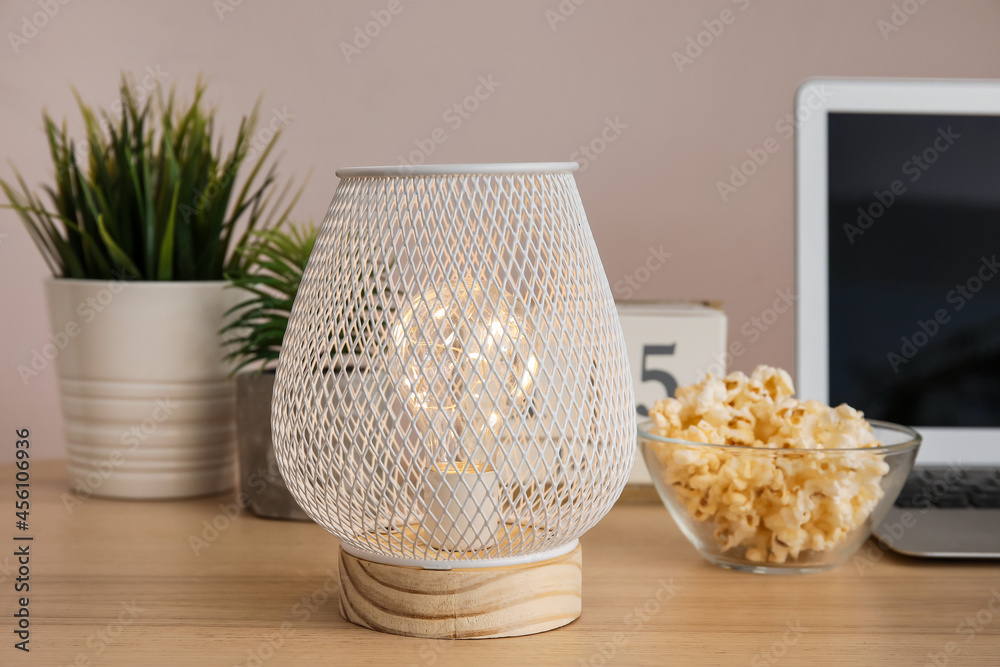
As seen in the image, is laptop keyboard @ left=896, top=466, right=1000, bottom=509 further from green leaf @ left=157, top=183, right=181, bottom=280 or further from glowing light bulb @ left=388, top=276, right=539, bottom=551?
green leaf @ left=157, top=183, right=181, bottom=280

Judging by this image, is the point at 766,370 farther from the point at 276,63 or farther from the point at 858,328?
the point at 276,63

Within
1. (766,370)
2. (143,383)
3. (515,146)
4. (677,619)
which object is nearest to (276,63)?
(515,146)

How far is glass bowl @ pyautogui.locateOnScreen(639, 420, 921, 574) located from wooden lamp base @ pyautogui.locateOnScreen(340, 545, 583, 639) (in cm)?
15

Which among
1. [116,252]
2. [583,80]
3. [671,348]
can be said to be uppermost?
[583,80]

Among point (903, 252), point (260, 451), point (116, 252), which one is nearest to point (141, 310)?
point (116, 252)

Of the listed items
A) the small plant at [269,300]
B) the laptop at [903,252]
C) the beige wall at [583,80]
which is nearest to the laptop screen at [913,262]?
the laptop at [903,252]

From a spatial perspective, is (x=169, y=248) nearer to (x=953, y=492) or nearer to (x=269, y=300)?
(x=269, y=300)

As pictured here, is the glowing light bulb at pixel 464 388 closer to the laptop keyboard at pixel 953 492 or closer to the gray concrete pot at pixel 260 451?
the gray concrete pot at pixel 260 451

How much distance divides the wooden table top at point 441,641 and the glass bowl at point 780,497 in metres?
0.02

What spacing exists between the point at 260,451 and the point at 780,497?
1.35 ft

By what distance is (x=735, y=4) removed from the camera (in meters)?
1.07

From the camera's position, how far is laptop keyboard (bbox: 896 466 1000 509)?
72 cm

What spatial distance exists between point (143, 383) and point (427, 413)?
0.43 m

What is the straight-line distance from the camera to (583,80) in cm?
108
